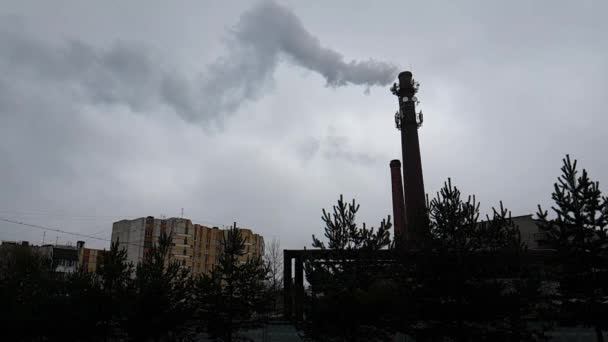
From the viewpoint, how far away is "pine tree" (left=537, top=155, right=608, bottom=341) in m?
11.5

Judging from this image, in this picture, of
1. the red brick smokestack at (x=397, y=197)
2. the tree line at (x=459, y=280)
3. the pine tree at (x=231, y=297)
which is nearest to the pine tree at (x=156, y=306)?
the pine tree at (x=231, y=297)

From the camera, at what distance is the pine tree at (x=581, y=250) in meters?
11.5

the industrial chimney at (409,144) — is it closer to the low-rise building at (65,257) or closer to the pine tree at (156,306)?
the pine tree at (156,306)

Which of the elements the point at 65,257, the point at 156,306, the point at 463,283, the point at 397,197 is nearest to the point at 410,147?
the point at 397,197

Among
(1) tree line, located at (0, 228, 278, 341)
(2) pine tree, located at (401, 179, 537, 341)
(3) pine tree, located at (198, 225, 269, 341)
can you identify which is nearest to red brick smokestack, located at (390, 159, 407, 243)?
(3) pine tree, located at (198, 225, 269, 341)

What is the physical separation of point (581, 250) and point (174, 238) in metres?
63.5

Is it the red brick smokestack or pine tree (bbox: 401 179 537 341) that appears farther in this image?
the red brick smokestack

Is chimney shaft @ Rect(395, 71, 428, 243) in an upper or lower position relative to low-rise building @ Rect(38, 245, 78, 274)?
A: upper

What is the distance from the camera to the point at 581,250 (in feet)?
39.4

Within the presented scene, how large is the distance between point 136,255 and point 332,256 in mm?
60612

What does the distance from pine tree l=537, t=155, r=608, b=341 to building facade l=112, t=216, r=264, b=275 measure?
5296cm

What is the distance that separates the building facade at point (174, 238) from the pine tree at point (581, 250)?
53.0 metres

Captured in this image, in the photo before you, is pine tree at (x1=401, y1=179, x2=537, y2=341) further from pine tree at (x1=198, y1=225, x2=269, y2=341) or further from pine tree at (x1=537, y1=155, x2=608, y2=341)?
pine tree at (x1=198, y1=225, x2=269, y2=341)

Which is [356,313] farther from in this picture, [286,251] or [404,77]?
[404,77]
